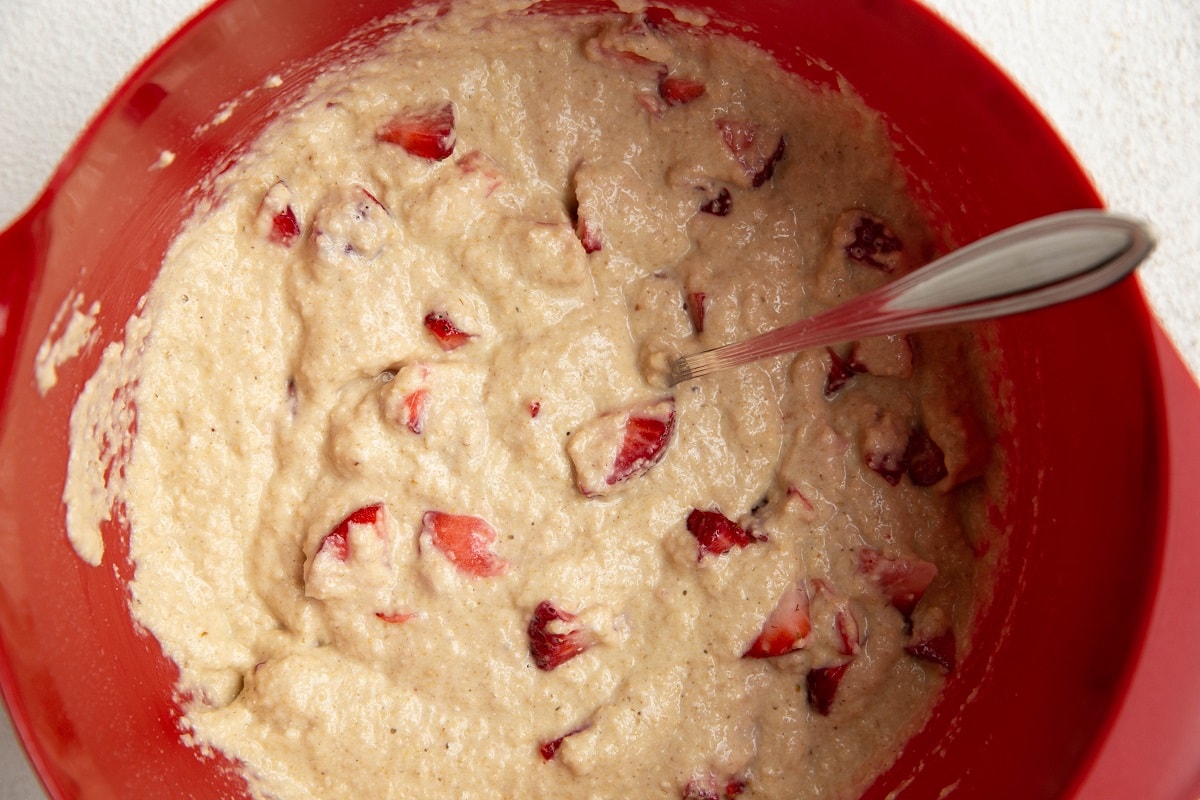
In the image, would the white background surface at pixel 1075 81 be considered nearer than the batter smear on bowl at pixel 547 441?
No

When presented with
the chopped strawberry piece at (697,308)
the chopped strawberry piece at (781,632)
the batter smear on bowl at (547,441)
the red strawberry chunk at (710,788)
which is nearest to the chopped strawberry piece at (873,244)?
the batter smear on bowl at (547,441)

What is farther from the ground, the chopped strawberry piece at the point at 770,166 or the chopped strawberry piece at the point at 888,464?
the chopped strawberry piece at the point at 770,166

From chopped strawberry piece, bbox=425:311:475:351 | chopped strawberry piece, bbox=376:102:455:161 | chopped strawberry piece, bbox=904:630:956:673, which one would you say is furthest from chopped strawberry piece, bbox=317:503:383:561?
chopped strawberry piece, bbox=904:630:956:673

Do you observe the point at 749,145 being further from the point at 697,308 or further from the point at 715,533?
the point at 715,533

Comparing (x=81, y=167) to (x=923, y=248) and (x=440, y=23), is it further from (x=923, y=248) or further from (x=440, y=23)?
(x=923, y=248)

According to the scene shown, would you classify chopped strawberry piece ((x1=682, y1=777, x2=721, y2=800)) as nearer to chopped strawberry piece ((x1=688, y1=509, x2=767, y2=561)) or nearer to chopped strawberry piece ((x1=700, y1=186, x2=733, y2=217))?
chopped strawberry piece ((x1=688, y1=509, x2=767, y2=561))

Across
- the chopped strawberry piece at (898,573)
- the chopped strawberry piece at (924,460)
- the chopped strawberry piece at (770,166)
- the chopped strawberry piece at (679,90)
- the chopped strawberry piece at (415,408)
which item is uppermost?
the chopped strawberry piece at (679,90)

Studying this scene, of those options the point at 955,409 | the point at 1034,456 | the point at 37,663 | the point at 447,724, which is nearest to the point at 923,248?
the point at 955,409

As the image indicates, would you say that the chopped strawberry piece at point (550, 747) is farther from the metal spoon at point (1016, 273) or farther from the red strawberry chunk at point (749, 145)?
the red strawberry chunk at point (749, 145)
